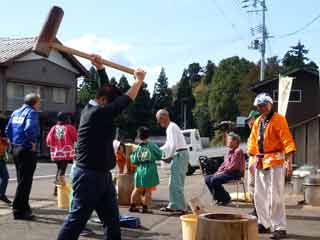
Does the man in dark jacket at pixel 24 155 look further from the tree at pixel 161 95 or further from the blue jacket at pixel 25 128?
the tree at pixel 161 95

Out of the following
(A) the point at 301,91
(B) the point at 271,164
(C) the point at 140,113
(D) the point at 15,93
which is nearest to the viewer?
(B) the point at 271,164

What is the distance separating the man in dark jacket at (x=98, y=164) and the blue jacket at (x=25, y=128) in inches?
112

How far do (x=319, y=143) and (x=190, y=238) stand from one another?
31.2 feet

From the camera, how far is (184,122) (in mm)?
76438

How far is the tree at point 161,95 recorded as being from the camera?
247 ft

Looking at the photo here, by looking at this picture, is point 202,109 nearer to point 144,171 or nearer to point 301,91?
point 301,91

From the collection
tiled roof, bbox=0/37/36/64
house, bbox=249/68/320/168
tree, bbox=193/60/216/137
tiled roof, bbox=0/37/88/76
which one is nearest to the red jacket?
house, bbox=249/68/320/168

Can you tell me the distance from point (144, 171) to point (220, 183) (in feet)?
6.83

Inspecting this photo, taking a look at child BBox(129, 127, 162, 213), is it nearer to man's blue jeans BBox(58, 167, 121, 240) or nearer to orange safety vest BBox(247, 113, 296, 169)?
orange safety vest BBox(247, 113, 296, 169)

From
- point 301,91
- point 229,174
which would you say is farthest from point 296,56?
point 229,174

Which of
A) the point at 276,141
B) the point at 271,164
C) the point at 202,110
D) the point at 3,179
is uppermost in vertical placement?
the point at 202,110

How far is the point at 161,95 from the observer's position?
263 feet

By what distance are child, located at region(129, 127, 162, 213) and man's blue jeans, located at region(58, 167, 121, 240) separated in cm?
334

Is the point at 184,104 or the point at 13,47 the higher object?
the point at 13,47
